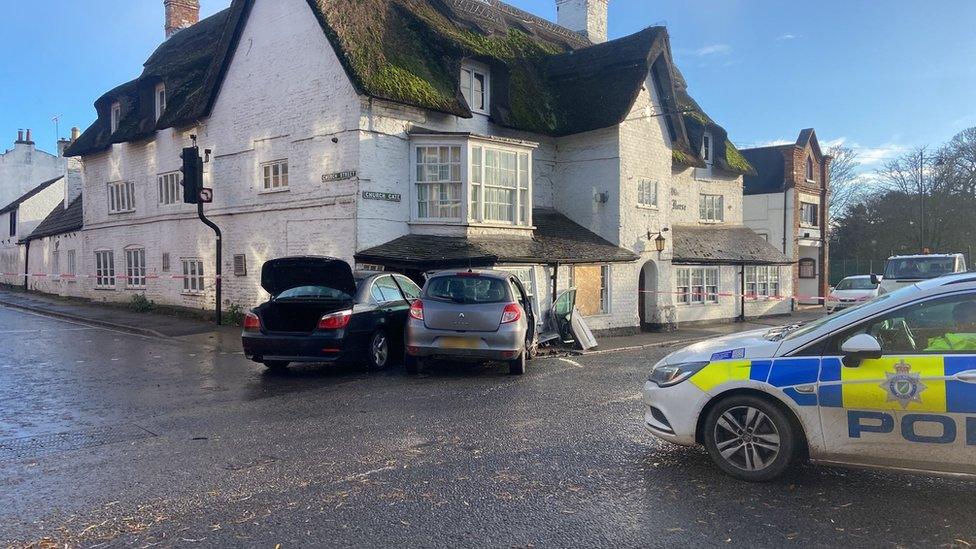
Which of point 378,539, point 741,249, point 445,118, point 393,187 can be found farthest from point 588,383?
point 741,249

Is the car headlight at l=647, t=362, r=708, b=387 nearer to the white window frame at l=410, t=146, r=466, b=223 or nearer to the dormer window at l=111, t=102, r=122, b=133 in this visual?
the white window frame at l=410, t=146, r=466, b=223

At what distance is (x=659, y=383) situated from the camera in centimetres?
557

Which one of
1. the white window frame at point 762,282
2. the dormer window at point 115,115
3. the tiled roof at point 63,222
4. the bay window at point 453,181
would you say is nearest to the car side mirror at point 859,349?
the bay window at point 453,181

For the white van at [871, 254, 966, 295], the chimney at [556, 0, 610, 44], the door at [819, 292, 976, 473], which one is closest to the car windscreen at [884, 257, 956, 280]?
the white van at [871, 254, 966, 295]

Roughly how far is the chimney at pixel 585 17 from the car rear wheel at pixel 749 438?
78.4ft

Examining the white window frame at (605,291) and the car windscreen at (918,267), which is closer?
the white window frame at (605,291)

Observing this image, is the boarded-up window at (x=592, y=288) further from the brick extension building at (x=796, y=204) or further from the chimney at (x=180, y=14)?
the chimney at (x=180, y=14)

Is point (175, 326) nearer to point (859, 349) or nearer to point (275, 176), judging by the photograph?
point (275, 176)

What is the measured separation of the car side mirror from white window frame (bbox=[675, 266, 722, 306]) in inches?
696

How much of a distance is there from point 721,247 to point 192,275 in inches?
715

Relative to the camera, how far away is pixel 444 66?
17.1 meters

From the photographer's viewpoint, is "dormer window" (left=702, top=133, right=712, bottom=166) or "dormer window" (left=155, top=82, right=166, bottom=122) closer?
"dormer window" (left=155, top=82, right=166, bottom=122)

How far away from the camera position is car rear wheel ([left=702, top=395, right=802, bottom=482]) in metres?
4.98

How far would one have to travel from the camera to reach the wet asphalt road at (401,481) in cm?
415
